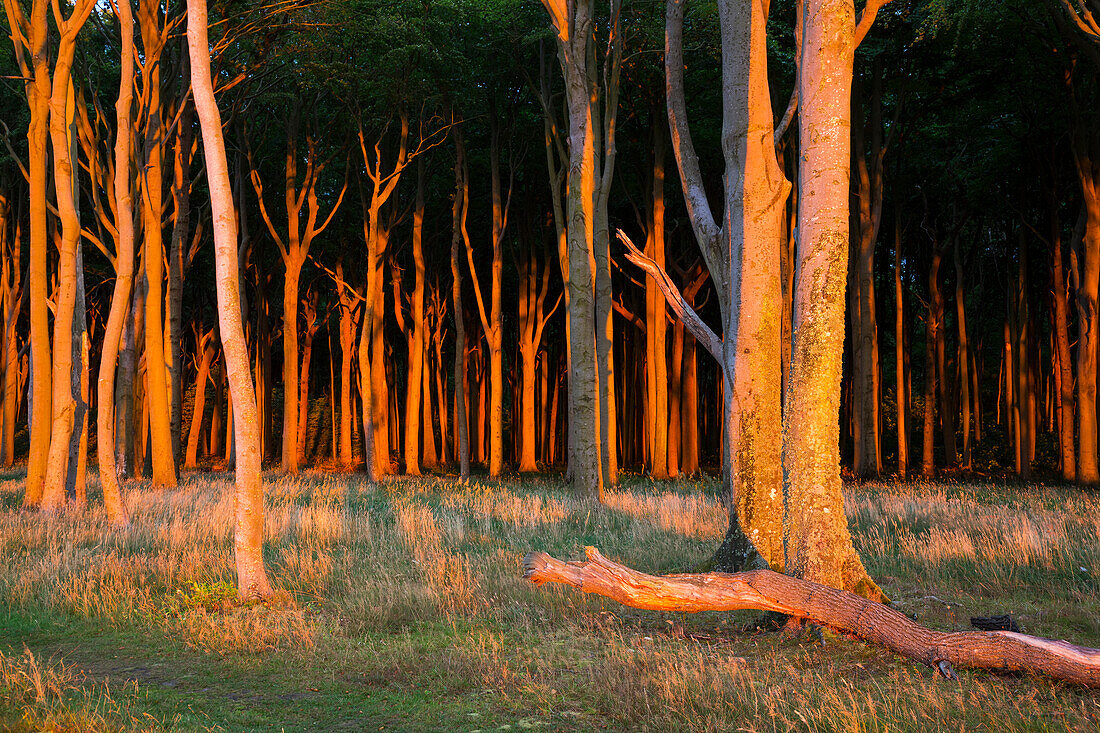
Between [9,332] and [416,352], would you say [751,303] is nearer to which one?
[416,352]

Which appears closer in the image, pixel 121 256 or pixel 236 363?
pixel 236 363

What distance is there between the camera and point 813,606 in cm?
559

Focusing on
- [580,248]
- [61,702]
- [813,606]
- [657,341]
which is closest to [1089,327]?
[657,341]

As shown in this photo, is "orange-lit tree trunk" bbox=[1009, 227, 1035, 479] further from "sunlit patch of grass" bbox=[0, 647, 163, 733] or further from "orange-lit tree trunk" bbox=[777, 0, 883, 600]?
"sunlit patch of grass" bbox=[0, 647, 163, 733]

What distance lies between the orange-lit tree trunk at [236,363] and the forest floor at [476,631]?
371mm

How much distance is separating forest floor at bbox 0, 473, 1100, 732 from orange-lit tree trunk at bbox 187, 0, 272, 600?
0.37 metres

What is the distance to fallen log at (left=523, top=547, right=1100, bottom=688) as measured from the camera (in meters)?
4.87

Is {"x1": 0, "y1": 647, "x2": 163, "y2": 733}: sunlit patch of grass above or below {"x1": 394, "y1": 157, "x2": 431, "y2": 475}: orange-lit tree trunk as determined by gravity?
below

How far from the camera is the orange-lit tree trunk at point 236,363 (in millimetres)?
7473

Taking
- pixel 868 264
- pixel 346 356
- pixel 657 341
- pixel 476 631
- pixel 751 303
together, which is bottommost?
pixel 476 631

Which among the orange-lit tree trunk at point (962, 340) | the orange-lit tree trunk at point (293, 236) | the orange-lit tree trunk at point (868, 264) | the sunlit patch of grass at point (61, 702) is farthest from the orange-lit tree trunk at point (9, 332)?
the orange-lit tree trunk at point (962, 340)

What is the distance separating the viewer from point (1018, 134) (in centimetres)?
2012

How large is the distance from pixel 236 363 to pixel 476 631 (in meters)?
3.40

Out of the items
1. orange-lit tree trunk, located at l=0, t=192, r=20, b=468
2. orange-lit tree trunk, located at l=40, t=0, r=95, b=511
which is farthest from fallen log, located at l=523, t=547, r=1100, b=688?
orange-lit tree trunk, located at l=0, t=192, r=20, b=468
